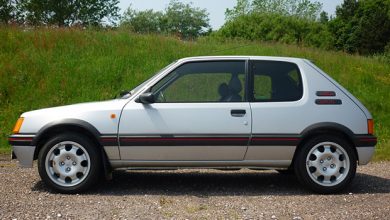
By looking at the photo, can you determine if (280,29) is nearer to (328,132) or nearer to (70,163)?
(328,132)

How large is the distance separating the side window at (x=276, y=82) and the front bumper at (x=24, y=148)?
2816mm

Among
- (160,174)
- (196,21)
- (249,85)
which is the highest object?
(196,21)

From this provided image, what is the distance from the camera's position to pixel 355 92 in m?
14.9

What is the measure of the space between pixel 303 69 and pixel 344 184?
155cm

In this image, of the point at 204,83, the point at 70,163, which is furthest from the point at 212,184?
the point at 70,163

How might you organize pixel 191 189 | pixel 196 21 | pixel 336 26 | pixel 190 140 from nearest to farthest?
pixel 190 140, pixel 191 189, pixel 336 26, pixel 196 21

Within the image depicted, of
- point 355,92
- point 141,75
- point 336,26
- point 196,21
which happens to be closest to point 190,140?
point 141,75

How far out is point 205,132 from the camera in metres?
6.05

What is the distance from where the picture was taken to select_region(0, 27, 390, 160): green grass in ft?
43.1

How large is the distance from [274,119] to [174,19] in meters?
78.5

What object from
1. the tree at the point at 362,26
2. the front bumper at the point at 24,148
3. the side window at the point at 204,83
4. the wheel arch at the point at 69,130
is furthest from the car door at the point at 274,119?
the tree at the point at 362,26

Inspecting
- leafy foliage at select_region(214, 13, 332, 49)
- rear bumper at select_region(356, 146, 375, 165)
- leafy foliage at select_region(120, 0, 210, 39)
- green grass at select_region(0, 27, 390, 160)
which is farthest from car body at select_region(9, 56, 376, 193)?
leafy foliage at select_region(120, 0, 210, 39)

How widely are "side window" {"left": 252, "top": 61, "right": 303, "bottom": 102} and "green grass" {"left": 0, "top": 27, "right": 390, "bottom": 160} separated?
5.07m

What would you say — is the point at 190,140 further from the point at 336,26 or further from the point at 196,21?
the point at 196,21
